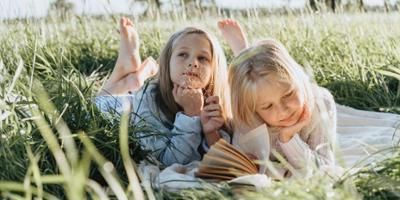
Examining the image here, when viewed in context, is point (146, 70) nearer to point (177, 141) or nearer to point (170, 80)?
point (170, 80)

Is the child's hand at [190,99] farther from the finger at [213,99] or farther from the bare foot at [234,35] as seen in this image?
the bare foot at [234,35]

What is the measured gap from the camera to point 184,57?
3062 millimetres

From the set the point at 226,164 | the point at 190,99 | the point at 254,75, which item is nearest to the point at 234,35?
the point at 190,99

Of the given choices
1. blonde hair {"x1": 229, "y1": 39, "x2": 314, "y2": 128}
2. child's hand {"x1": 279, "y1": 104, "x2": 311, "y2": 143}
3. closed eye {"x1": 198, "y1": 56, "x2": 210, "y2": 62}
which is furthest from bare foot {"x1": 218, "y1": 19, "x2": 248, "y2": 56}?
child's hand {"x1": 279, "y1": 104, "x2": 311, "y2": 143}

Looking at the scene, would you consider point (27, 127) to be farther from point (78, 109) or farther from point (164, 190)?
point (164, 190)

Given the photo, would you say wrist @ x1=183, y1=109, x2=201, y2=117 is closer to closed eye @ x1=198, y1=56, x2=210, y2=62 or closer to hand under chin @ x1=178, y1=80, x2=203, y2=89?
hand under chin @ x1=178, y1=80, x2=203, y2=89

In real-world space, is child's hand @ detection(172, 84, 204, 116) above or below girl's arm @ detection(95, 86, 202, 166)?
above

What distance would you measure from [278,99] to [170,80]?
71 centimetres

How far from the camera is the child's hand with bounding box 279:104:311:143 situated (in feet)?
8.60

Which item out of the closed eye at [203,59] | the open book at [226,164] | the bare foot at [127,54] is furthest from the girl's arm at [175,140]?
the bare foot at [127,54]

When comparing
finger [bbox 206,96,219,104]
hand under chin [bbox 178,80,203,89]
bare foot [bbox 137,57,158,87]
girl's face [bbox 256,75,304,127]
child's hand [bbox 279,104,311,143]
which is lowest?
bare foot [bbox 137,57,158,87]

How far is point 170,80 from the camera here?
3164 mm

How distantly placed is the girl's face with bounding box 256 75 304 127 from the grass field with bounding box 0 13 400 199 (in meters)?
0.31

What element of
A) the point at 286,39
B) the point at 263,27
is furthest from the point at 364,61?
the point at 263,27
